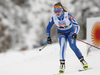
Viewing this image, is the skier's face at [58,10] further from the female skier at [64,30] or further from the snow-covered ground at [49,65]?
the snow-covered ground at [49,65]

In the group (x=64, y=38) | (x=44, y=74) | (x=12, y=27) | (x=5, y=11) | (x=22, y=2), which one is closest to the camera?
Result: (x=64, y=38)

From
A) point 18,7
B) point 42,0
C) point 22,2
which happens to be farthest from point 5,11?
point 42,0

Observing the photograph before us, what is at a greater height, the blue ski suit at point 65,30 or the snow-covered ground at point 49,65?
the blue ski suit at point 65,30

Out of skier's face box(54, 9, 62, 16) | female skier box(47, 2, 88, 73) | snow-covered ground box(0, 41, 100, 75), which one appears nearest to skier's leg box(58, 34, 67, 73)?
female skier box(47, 2, 88, 73)

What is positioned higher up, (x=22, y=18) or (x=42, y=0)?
(x=42, y=0)

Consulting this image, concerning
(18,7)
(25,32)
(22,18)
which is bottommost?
(25,32)

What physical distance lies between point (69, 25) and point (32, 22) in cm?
1039

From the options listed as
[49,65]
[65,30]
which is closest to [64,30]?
[65,30]

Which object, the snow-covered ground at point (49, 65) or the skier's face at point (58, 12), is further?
the snow-covered ground at point (49, 65)

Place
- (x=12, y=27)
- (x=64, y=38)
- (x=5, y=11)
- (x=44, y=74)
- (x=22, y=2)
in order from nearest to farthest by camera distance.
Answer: (x=64, y=38) → (x=44, y=74) → (x=12, y=27) → (x=5, y=11) → (x=22, y=2)

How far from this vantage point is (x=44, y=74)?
13.5 feet

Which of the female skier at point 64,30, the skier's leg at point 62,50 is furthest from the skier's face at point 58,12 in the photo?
the skier's leg at point 62,50

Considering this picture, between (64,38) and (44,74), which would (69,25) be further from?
(44,74)

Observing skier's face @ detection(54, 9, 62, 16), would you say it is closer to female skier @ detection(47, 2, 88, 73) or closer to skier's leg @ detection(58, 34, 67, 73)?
female skier @ detection(47, 2, 88, 73)
